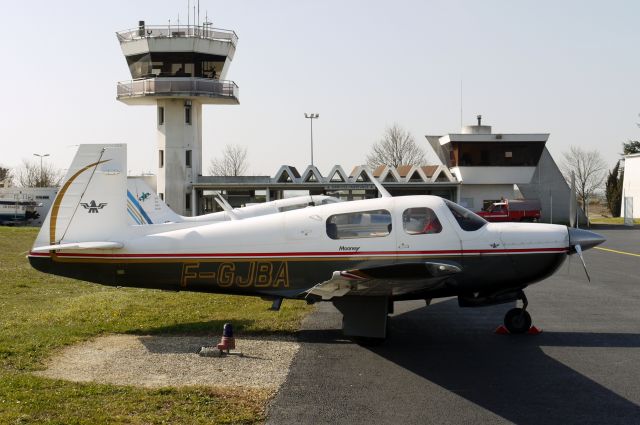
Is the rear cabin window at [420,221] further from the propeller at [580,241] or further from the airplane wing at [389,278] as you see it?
the propeller at [580,241]

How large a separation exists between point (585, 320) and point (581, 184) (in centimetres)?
7851

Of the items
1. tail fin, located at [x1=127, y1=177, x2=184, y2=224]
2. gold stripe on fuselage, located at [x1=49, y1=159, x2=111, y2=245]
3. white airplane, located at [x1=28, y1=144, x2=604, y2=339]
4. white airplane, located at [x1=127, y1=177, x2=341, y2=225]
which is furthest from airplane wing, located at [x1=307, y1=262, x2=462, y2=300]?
tail fin, located at [x1=127, y1=177, x2=184, y2=224]

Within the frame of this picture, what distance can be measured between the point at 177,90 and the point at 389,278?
39.7 metres

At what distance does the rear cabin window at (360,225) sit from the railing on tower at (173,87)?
123 feet

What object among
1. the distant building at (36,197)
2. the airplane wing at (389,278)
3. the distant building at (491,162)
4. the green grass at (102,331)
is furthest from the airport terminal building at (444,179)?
the airplane wing at (389,278)

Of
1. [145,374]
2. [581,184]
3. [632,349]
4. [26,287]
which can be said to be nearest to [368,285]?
[145,374]

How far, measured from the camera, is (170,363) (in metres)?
9.02

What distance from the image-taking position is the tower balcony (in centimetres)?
4591

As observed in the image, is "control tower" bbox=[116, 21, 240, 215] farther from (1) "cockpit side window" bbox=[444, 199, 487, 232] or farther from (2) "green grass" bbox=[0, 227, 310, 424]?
(1) "cockpit side window" bbox=[444, 199, 487, 232]

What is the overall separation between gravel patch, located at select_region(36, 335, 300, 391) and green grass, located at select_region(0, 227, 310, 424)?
36 cm

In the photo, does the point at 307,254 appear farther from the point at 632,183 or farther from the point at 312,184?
the point at 632,183

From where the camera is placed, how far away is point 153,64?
46.6 metres

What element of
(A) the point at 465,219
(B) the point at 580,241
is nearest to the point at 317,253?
(A) the point at 465,219

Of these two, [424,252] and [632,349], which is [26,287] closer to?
[424,252]
